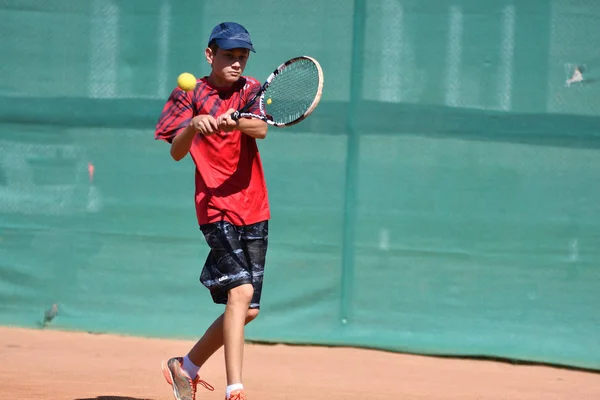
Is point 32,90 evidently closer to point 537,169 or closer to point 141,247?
point 141,247

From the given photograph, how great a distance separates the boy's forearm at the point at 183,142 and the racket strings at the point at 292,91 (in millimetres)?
361

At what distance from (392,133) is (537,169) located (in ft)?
2.92

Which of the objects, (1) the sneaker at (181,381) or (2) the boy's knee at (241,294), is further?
(1) the sneaker at (181,381)

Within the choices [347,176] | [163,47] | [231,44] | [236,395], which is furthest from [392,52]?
[236,395]

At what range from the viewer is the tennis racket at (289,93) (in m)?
3.73

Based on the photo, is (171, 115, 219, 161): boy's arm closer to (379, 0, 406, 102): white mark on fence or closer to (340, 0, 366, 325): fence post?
(340, 0, 366, 325): fence post

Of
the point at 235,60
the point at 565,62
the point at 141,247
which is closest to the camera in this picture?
the point at 235,60

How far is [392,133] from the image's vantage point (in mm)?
5555

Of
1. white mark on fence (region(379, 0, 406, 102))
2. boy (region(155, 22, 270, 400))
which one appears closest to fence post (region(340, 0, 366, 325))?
white mark on fence (region(379, 0, 406, 102))

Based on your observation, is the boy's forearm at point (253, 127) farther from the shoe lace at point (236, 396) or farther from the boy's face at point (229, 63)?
the shoe lace at point (236, 396)

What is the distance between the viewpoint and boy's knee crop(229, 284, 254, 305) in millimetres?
3762

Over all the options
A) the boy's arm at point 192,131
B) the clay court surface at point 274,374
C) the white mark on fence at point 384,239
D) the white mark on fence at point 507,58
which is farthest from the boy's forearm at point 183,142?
the white mark on fence at point 507,58

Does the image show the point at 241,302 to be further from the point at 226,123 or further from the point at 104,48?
the point at 104,48

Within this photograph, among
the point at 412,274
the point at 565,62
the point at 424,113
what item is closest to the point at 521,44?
the point at 565,62
